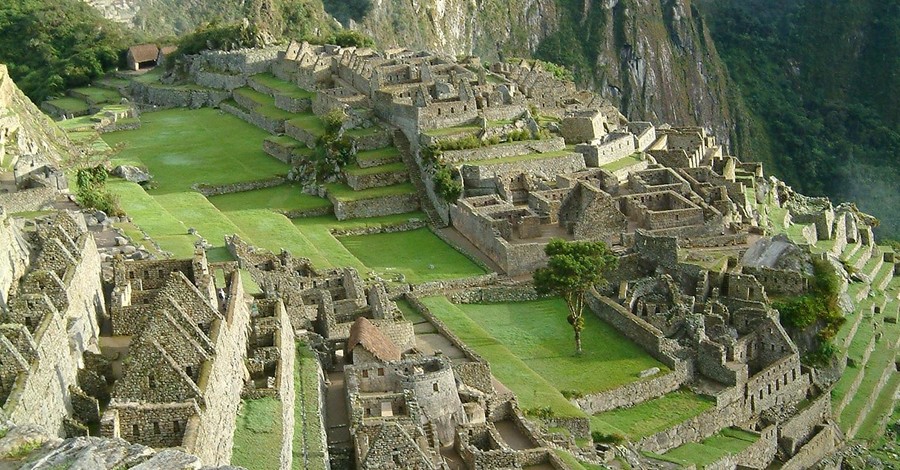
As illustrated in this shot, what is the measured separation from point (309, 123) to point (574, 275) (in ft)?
84.3

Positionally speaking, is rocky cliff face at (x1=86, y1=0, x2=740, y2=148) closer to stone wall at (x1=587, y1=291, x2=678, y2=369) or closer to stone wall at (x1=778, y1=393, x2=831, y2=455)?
stone wall at (x1=587, y1=291, x2=678, y2=369)

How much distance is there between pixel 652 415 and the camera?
114ft

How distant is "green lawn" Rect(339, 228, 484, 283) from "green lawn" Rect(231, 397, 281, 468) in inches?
768

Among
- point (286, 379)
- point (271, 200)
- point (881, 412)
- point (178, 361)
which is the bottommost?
point (881, 412)

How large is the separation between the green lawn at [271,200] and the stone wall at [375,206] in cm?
106

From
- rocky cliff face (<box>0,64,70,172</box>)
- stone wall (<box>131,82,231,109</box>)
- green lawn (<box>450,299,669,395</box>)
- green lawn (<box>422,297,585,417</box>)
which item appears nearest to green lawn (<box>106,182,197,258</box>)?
rocky cliff face (<box>0,64,70,172</box>)

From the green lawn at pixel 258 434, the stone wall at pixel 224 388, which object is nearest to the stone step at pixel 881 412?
the stone wall at pixel 224 388

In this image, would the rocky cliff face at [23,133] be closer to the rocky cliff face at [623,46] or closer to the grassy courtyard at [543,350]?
the grassy courtyard at [543,350]

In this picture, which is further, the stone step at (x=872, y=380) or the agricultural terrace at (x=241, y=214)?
the agricultural terrace at (x=241, y=214)

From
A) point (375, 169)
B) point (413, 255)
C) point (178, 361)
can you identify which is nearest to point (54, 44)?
point (375, 169)

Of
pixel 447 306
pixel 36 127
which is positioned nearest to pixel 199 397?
pixel 447 306

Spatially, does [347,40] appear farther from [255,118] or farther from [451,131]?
[451,131]

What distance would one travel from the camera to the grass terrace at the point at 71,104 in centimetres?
7231

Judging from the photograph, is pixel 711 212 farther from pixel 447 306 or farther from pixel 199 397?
pixel 199 397
